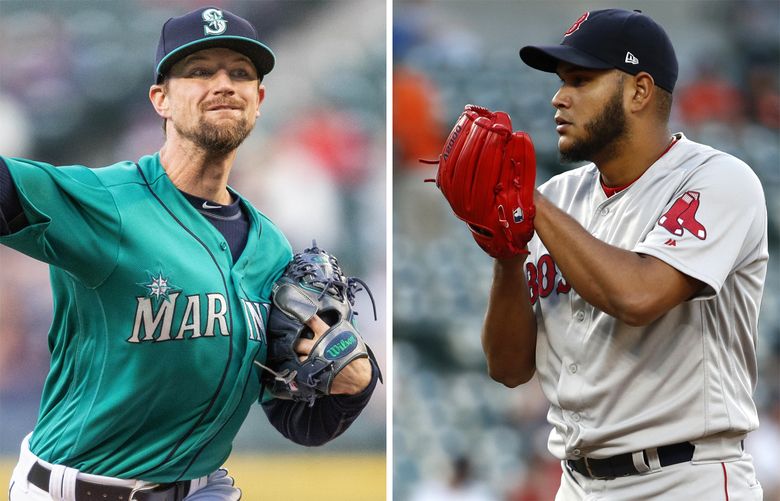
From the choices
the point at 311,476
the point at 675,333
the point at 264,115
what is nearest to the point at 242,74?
the point at 675,333

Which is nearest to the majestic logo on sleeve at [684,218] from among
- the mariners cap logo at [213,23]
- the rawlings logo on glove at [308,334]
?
the rawlings logo on glove at [308,334]

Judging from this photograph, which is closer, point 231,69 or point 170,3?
point 231,69

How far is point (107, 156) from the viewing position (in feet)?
16.8

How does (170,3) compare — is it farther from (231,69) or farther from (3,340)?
(231,69)

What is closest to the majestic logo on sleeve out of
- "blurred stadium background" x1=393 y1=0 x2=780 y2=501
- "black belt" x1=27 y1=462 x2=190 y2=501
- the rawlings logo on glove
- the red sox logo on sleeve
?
the red sox logo on sleeve

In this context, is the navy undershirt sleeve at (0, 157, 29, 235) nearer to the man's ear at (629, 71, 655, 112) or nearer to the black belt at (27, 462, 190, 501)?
the black belt at (27, 462, 190, 501)

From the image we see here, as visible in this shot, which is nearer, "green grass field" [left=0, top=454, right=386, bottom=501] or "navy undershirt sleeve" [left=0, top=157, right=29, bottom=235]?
"navy undershirt sleeve" [left=0, top=157, right=29, bottom=235]

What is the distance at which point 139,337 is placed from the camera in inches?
80.2

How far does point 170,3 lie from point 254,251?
133 inches

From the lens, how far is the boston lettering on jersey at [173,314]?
204cm

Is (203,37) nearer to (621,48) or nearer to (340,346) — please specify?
(340,346)

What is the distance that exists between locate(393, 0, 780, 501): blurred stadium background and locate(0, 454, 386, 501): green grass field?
5.4 inches

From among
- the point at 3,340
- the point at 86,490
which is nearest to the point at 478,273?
the point at 3,340

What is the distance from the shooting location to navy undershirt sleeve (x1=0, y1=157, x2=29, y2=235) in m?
1.78
